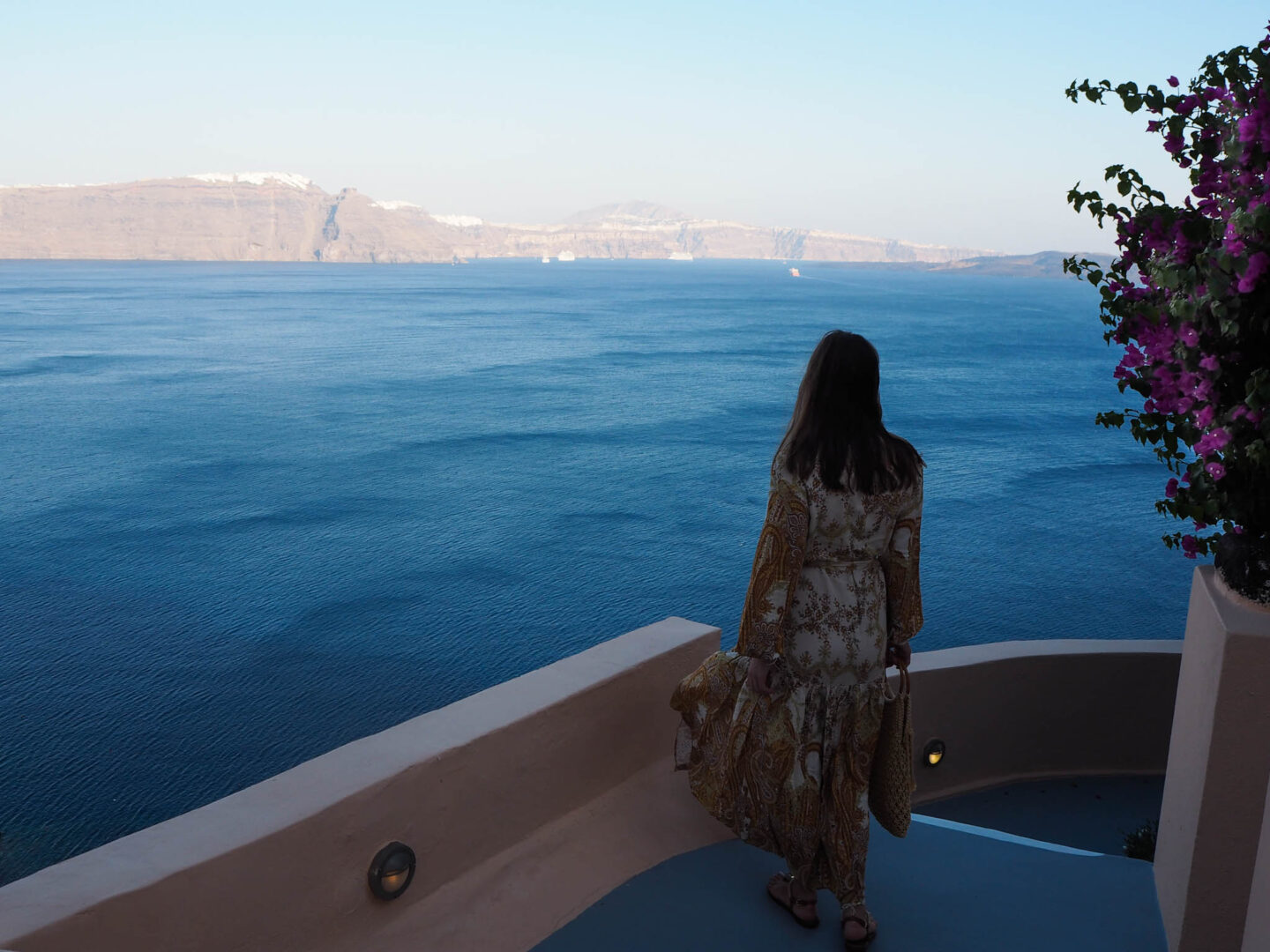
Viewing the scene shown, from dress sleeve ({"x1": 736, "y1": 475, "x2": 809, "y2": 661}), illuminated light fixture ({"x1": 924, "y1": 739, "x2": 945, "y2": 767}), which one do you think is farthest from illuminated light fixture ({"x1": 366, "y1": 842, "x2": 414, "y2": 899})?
illuminated light fixture ({"x1": 924, "y1": 739, "x2": 945, "y2": 767})

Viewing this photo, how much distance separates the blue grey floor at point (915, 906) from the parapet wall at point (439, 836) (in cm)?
9

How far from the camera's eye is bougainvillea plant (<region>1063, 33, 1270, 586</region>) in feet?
5.90

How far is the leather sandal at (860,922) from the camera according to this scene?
2.21 meters

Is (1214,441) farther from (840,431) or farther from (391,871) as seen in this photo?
(391,871)

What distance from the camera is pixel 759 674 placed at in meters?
2.19

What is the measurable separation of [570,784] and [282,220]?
160256 millimetres

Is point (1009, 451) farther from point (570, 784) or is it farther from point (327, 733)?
point (570, 784)

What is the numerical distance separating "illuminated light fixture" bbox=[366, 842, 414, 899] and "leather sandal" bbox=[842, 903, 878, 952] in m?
0.90

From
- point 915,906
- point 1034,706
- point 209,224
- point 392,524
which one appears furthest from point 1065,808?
point 209,224

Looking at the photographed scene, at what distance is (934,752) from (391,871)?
9.07ft

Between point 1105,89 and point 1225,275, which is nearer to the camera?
point 1225,275

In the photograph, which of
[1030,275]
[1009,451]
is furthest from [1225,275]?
[1030,275]

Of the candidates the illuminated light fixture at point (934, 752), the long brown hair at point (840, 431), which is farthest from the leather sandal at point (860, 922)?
the illuminated light fixture at point (934, 752)

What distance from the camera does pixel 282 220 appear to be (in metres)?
151
